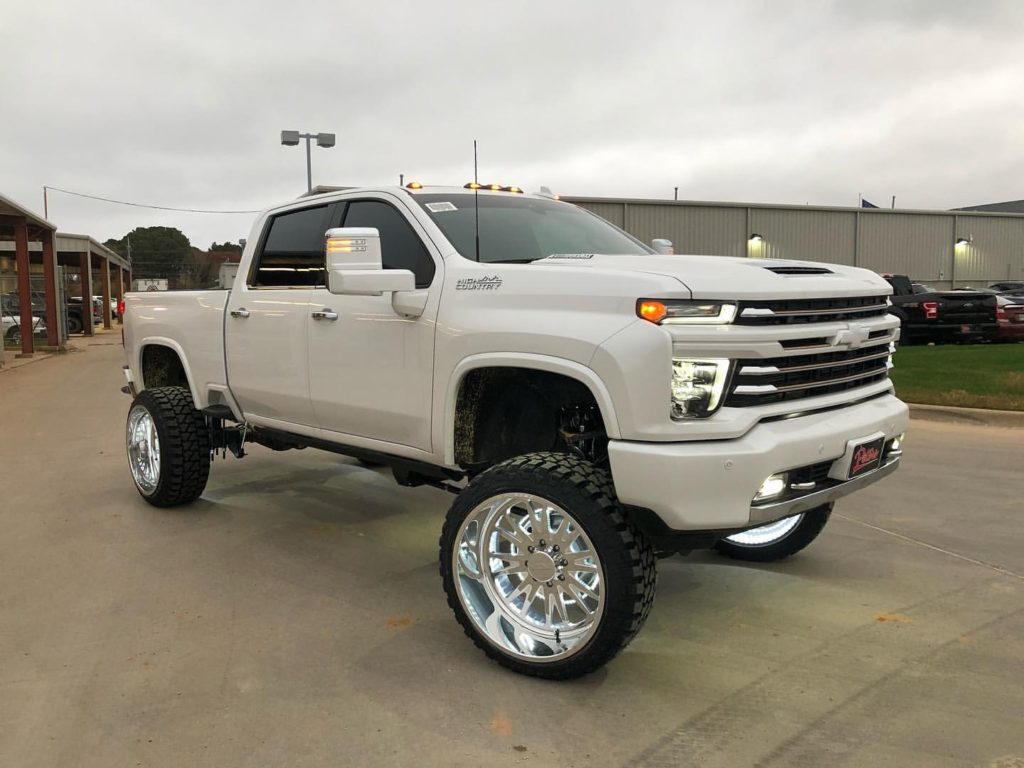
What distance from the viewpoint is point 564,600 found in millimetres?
Answer: 3225

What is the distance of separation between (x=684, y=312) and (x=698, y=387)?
0.89 feet

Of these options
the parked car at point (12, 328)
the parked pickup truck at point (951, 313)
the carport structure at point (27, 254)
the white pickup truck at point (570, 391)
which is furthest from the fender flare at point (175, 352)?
the parked car at point (12, 328)

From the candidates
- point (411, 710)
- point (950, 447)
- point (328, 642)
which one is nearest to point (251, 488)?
point (328, 642)

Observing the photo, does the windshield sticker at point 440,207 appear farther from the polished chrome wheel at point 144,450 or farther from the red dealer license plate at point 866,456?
the polished chrome wheel at point 144,450

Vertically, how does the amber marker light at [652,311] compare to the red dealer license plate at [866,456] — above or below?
above

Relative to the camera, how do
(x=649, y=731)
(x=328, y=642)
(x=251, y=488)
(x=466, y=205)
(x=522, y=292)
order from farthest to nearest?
(x=251, y=488) → (x=466, y=205) → (x=328, y=642) → (x=522, y=292) → (x=649, y=731)

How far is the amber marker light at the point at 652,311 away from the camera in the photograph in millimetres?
2896

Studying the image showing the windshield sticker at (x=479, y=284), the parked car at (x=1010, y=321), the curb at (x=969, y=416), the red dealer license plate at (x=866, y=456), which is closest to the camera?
the red dealer license plate at (x=866, y=456)

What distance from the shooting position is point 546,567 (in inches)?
Answer: 127

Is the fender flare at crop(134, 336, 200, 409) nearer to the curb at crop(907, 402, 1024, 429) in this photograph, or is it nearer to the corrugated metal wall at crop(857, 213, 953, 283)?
the curb at crop(907, 402, 1024, 429)

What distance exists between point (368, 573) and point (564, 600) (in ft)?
5.31

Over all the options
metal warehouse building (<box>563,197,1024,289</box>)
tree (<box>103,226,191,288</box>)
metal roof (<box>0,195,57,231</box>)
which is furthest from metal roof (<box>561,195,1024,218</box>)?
tree (<box>103,226,191,288</box>)

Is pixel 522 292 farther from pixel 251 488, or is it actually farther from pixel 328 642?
pixel 251 488

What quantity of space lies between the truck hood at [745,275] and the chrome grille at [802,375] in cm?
25
